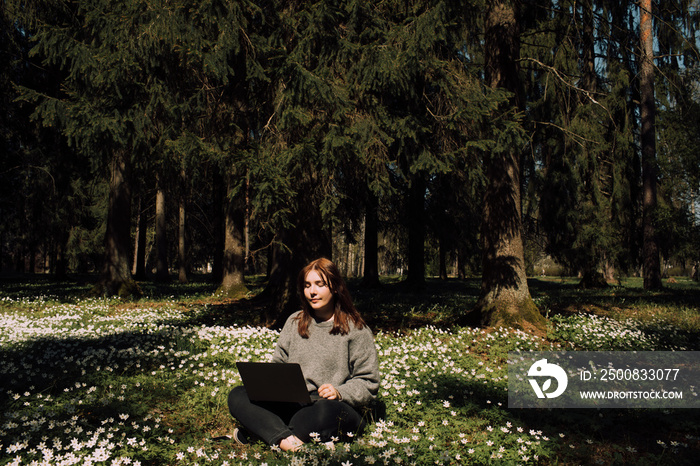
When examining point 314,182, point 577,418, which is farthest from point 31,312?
point 577,418

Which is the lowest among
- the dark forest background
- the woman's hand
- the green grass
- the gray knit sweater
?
the green grass

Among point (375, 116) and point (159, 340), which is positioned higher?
point (375, 116)

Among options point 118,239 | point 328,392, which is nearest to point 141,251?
point 118,239

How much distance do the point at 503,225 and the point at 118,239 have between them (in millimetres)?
11276

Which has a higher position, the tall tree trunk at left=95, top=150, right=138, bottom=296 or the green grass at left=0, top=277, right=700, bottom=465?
the tall tree trunk at left=95, top=150, right=138, bottom=296

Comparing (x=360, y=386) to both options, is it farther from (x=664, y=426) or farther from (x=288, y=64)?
(x=288, y=64)

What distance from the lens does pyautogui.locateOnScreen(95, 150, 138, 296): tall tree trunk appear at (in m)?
14.5

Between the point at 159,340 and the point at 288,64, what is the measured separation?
461 centimetres

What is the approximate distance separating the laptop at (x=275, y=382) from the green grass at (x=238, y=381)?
0.39 metres

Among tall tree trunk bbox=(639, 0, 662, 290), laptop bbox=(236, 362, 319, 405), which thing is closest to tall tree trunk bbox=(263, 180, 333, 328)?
laptop bbox=(236, 362, 319, 405)

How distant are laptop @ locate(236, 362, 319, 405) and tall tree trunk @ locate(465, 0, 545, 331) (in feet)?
19.3

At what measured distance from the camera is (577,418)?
4789 mm

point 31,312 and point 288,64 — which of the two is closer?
point 288,64

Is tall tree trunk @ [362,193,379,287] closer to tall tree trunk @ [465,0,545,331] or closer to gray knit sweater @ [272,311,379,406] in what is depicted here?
tall tree trunk @ [465,0,545,331]
